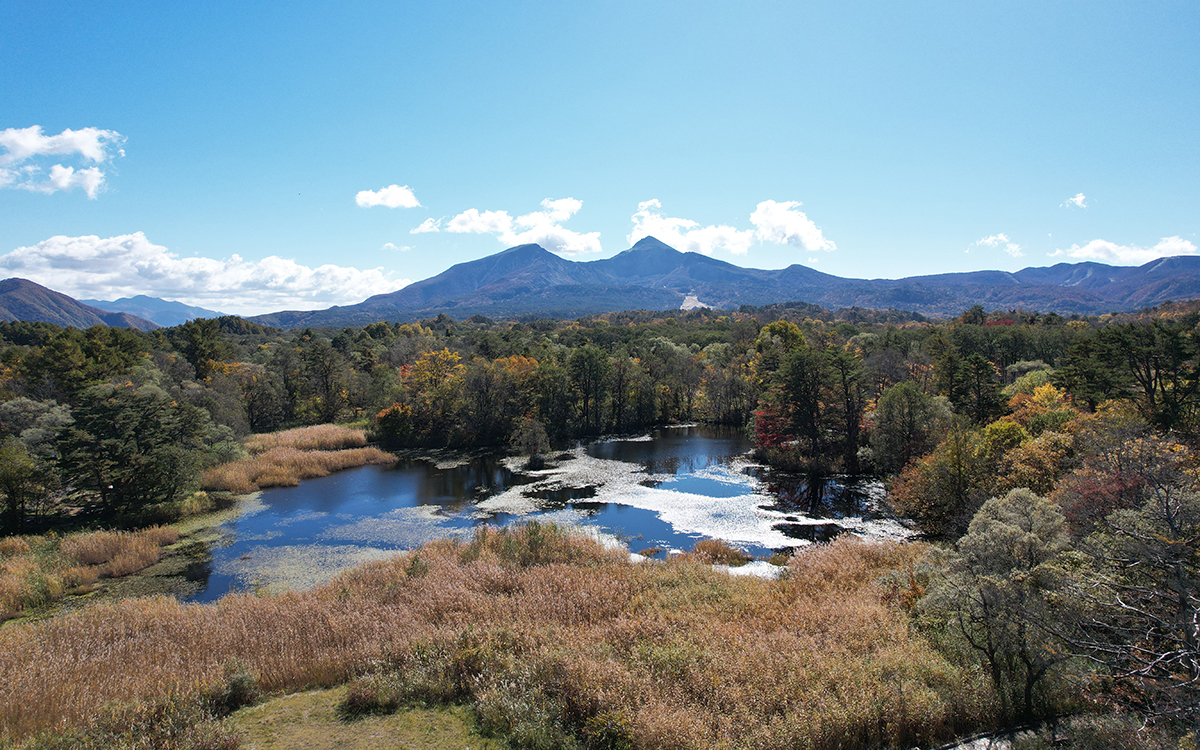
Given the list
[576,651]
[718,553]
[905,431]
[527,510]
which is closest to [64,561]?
[527,510]

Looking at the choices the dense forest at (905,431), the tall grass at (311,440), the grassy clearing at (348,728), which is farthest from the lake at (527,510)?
the grassy clearing at (348,728)

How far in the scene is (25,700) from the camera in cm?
1021

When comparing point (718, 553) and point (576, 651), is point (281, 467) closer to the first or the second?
point (718, 553)

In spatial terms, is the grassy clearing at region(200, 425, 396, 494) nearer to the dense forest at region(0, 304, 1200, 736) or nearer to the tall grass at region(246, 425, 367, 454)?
the tall grass at region(246, 425, 367, 454)

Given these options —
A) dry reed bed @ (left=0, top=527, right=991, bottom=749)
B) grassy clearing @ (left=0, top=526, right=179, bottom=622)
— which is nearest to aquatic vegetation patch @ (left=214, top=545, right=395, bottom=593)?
dry reed bed @ (left=0, top=527, right=991, bottom=749)

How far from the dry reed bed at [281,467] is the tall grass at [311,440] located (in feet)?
5.62

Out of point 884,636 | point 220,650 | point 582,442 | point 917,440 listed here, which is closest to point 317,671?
point 220,650

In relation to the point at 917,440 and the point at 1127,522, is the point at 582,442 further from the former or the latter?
the point at 1127,522

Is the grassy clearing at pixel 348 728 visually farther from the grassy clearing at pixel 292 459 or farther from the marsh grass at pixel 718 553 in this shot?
the grassy clearing at pixel 292 459

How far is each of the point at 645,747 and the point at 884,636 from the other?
7.42 meters

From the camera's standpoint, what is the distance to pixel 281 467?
3862 centimetres

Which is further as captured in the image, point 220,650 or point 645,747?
point 220,650

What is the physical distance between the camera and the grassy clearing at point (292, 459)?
35.5 metres

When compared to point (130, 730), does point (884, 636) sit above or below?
below
